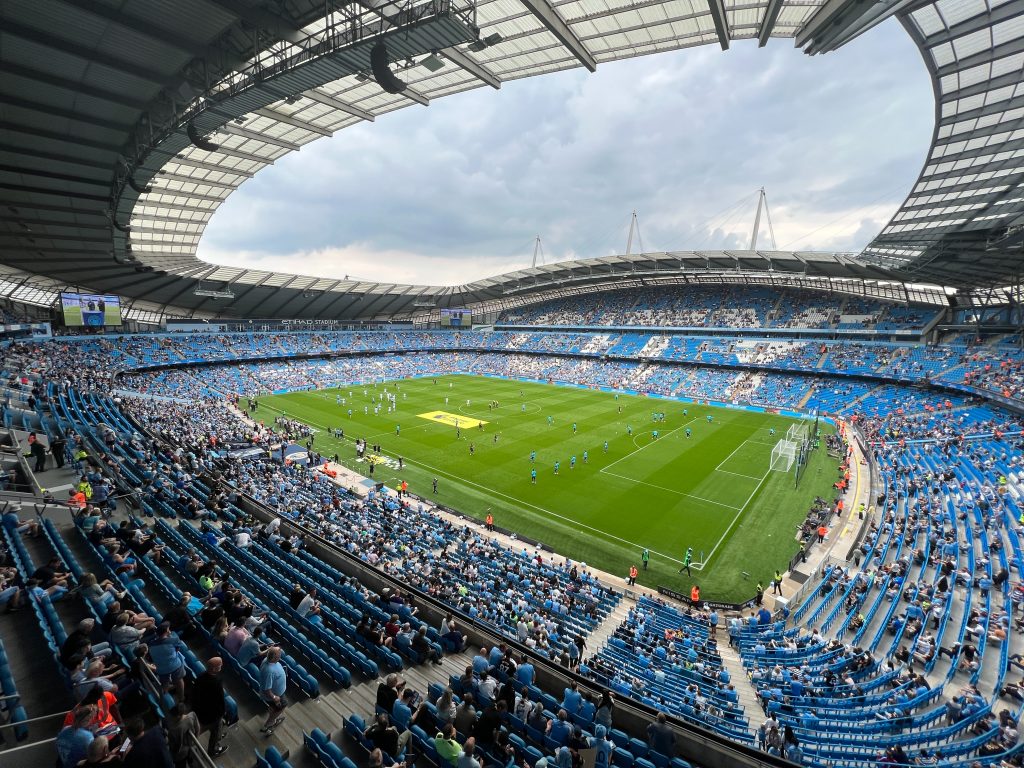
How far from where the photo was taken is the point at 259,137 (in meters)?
23.1

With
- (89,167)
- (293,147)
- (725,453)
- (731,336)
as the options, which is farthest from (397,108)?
(731,336)

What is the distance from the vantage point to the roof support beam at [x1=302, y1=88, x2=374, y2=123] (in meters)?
19.0

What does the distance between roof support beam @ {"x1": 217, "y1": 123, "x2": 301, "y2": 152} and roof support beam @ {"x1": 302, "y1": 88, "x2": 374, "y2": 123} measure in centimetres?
449

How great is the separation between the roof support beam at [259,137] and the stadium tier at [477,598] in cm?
1489

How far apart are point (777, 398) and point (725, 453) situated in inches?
845

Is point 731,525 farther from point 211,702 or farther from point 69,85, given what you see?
point 69,85

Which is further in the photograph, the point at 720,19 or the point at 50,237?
the point at 50,237

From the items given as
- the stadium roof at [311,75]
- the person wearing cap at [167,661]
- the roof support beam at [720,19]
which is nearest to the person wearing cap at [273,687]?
the person wearing cap at [167,661]

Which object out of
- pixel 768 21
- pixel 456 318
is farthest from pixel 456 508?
pixel 456 318

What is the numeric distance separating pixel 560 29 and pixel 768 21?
18.7 feet

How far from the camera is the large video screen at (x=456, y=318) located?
88.4m

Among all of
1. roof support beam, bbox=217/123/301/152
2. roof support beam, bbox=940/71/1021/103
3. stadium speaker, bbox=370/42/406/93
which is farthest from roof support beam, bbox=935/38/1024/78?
roof support beam, bbox=217/123/301/152

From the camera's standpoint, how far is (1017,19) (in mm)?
13133

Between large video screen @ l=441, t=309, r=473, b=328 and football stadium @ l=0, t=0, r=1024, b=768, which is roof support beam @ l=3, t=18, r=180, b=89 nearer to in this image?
football stadium @ l=0, t=0, r=1024, b=768
